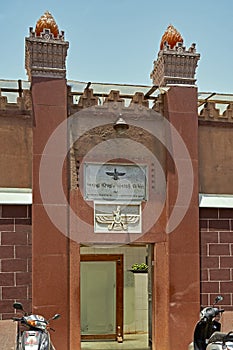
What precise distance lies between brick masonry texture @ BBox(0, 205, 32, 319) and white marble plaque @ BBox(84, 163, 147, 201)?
107 cm

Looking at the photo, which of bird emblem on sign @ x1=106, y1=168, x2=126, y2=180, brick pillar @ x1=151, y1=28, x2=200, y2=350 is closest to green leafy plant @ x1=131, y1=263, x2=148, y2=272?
brick pillar @ x1=151, y1=28, x2=200, y2=350

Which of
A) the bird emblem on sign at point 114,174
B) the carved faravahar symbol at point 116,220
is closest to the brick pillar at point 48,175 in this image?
the carved faravahar symbol at point 116,220

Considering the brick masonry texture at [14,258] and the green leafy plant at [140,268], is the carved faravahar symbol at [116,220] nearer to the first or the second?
the brick masonry texture at [14,258]

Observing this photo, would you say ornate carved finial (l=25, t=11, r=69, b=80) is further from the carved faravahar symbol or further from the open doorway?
the open doorway

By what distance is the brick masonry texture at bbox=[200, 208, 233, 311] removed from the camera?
9406mm

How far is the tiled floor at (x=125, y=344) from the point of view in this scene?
11.2m

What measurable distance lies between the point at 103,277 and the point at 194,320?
3.95 meters

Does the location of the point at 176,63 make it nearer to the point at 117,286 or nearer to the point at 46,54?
the point at 46,54

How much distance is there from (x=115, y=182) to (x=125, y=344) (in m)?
3.92

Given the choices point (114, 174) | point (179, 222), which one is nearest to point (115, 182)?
point (114, 174)

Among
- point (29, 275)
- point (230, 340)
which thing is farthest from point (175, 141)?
point (230, 340)

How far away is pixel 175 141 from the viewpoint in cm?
949

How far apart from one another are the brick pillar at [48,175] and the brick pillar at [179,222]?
4.92ft

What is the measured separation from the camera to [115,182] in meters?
9.27
